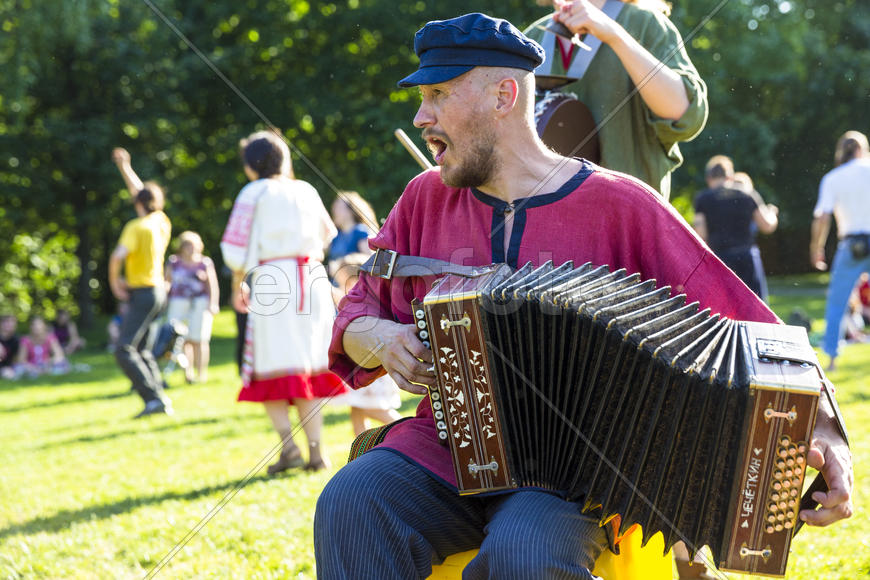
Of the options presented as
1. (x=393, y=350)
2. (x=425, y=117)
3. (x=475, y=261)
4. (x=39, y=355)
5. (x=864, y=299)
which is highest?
(x=425, y=117)

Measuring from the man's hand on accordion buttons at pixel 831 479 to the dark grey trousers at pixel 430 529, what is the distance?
0.48 meters

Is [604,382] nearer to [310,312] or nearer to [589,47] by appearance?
[589,47]

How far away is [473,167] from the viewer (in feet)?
7.89

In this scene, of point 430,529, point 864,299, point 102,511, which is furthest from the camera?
point 864,299

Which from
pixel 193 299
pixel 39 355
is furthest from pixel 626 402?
pixel 39 355

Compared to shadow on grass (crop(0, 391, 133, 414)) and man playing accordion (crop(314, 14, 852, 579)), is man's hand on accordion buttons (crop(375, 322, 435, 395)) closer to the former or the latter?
man playing accordion (crop(314, 14, 852, 579))

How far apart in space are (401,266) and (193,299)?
9.62 meters

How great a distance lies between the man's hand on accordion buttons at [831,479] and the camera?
6.66 ft

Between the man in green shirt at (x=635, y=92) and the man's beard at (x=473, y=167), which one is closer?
the man's beard at (x=473, y=167)

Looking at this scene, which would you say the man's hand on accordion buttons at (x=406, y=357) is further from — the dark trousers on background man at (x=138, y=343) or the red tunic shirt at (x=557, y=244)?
the dark trousers on background man at (x=138, y=343)

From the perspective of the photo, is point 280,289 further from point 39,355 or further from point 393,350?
point 39,355

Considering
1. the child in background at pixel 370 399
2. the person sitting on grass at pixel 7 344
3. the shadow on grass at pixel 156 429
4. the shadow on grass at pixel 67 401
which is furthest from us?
the person sitting on grass at pixel 7 344

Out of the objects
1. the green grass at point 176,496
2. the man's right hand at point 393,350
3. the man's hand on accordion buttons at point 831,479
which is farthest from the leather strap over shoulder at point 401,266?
the green grass at point 176,496

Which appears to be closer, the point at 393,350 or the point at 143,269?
the point at 393,350
